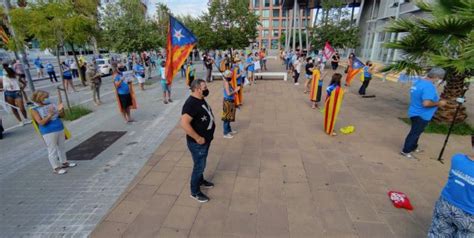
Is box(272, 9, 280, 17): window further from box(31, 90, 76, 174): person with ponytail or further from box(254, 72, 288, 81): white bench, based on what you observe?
box(31, 90, 76, 174): person with ponytail

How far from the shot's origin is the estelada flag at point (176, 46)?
15.9 ft

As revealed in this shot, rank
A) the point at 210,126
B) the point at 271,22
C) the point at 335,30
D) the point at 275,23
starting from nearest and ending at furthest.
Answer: the point at 210,126 < the point at 335,30 < the point at 271,22 < the point at 275,23

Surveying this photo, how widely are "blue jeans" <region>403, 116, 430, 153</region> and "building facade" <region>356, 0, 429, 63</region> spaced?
18.5 metres

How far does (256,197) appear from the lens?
11.8 feet

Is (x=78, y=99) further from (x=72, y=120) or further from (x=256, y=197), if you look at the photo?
(x=256, y=197)

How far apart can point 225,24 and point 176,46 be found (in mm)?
12309

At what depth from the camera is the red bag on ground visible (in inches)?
130

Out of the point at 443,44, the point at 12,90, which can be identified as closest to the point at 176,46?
the point at 443,44

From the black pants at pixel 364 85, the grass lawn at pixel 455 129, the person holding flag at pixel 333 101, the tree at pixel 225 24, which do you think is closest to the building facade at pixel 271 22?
the tree at pixel 225 24

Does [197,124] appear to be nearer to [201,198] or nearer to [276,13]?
[201,198]

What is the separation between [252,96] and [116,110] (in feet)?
18.8

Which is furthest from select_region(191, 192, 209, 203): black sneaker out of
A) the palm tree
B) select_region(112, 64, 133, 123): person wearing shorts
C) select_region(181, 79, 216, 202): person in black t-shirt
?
the palm tree

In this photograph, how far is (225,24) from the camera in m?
16.2

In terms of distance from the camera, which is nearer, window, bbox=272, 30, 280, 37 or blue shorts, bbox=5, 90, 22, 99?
blue shorts, bbox=5, 90, 22, 99
